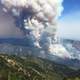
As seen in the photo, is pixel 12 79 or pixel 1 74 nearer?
pixel 1 74
